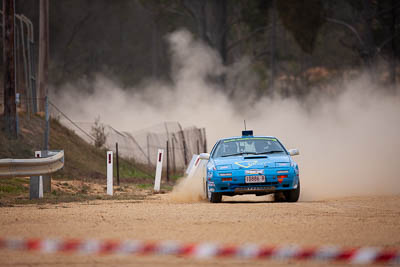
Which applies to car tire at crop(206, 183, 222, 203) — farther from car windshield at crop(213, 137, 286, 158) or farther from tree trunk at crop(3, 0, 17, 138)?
tree trunk at crop(3, 0, 17, 138)

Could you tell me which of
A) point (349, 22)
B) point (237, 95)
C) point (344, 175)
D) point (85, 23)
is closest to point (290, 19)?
point (349, 22)

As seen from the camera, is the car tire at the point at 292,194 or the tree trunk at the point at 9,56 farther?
the tree trunk at the point at 9,56

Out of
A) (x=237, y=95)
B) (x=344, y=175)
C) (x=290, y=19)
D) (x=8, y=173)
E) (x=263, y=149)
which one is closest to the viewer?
(x=8, y=173)

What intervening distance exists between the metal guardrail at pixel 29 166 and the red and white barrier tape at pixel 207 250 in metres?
5.57

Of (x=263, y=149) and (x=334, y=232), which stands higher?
(x=263, y=149)

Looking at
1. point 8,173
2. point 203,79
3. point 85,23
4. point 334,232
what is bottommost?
point 334,232

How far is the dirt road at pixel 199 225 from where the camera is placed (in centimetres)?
842

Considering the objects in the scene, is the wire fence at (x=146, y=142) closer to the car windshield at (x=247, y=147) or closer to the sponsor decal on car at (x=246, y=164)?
the car windshield at (x=247, y=147)

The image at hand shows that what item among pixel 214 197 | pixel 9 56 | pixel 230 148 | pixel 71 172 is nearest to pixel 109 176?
pixel 230 148

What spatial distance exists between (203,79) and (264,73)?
12.7 m

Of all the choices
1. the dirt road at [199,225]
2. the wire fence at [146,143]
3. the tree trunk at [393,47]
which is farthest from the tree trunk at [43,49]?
the tree trunk at [393,47]

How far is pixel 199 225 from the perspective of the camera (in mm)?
11070

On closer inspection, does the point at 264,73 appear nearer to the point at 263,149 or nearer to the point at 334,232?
the point at 263,149

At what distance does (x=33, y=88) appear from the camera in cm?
3127
